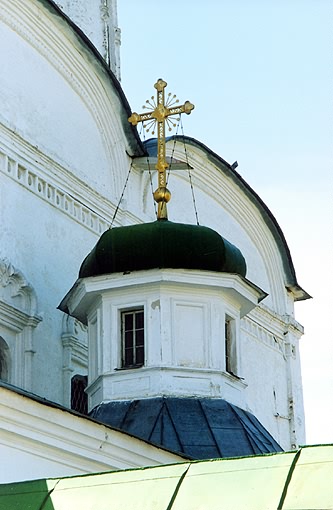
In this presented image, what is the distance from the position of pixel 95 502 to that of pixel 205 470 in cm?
46

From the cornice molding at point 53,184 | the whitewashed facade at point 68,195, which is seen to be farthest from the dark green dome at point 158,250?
the cornice molding at point 53,184

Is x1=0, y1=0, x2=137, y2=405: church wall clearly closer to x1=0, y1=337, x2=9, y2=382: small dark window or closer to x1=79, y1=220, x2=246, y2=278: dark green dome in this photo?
x1=0, y1=337, x2=9, y2=382: small dark window

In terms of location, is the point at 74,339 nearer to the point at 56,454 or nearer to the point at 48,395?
the point at 48,395

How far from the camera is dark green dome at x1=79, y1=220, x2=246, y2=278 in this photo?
8.99 metres

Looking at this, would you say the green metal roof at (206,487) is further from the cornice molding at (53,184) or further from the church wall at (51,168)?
the cornice molding at (53,184)

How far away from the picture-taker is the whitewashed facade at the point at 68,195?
30.5 ft

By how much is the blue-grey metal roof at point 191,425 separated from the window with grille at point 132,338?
32 cm

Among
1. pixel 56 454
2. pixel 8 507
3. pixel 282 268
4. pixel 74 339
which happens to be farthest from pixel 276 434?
pixel 8 507

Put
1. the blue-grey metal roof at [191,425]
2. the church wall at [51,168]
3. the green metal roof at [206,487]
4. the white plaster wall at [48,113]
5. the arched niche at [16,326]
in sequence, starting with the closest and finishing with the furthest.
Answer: the green metal roof at [206,487] < the blue-grey metal roof at [191,425] < the arched niche at [16,326] < the church wall at [51,168] < the white plaster wall at [48,113]

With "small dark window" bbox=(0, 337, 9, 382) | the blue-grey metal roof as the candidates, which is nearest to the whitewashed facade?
"small dark window" bbox=(0, 337, 9, 382)

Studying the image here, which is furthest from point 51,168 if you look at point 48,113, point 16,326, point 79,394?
point 79,394

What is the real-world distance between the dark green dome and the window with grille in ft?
1.09

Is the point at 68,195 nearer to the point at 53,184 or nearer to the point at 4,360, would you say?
the point at 53,184

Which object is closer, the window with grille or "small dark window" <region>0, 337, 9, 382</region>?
the window with grille
